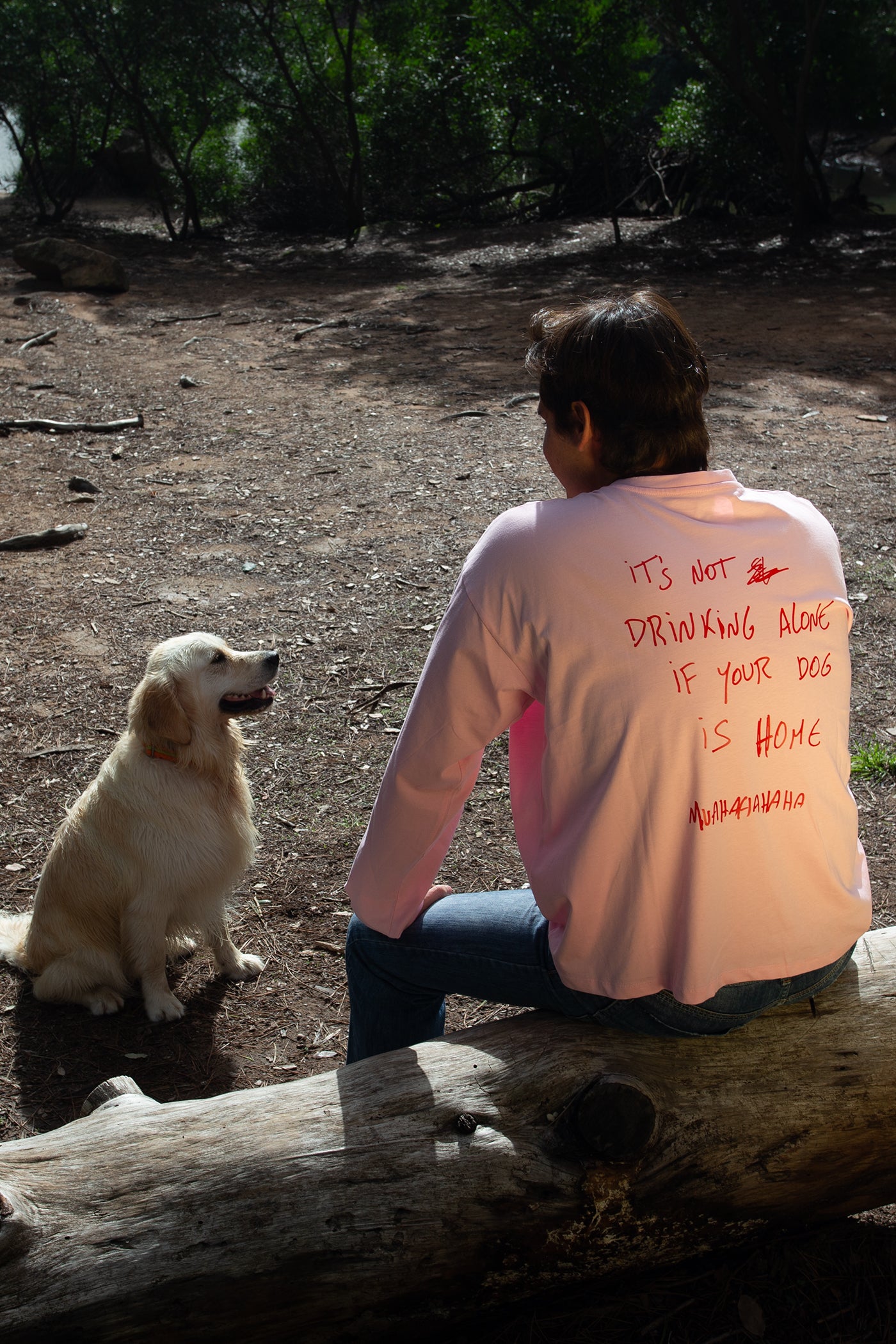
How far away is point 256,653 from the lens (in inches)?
134

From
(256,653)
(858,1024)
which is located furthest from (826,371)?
(858,1024)

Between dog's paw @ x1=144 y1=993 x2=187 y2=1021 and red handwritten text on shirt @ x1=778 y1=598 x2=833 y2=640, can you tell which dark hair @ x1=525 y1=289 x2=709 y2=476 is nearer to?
red handwritten text on shirt @ x1=778 y1=598 x2=833 y2=640

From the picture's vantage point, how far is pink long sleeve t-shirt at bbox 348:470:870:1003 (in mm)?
1706

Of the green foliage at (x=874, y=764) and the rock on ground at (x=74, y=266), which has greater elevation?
the rock on ground at (x=74, y=266)

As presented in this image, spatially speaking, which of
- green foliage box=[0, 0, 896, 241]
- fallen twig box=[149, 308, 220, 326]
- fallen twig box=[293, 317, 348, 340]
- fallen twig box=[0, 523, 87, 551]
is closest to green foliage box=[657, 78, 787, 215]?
green foliage box=[0, 0, 896, 241]

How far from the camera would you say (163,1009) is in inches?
130

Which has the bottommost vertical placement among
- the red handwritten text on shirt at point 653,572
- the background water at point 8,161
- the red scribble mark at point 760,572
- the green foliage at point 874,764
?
the green foliage at point 874,764

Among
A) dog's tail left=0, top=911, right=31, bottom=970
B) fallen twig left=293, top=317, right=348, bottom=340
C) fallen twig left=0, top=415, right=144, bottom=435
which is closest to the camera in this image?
dog's tail left=0, top=911, right=31, bottom=970

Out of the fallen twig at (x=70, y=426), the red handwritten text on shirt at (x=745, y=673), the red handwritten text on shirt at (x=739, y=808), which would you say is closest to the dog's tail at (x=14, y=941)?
the red handwritten text on shirt at (x=739, y=808)

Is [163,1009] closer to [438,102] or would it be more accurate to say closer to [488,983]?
[488,983]

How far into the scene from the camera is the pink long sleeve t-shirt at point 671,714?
1706 mm

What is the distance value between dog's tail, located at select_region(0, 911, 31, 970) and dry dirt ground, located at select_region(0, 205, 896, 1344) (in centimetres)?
8

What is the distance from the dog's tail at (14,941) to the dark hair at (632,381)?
8.48 ft

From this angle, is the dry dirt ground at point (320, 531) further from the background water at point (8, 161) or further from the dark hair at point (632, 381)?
the background water at point (8, 161)
